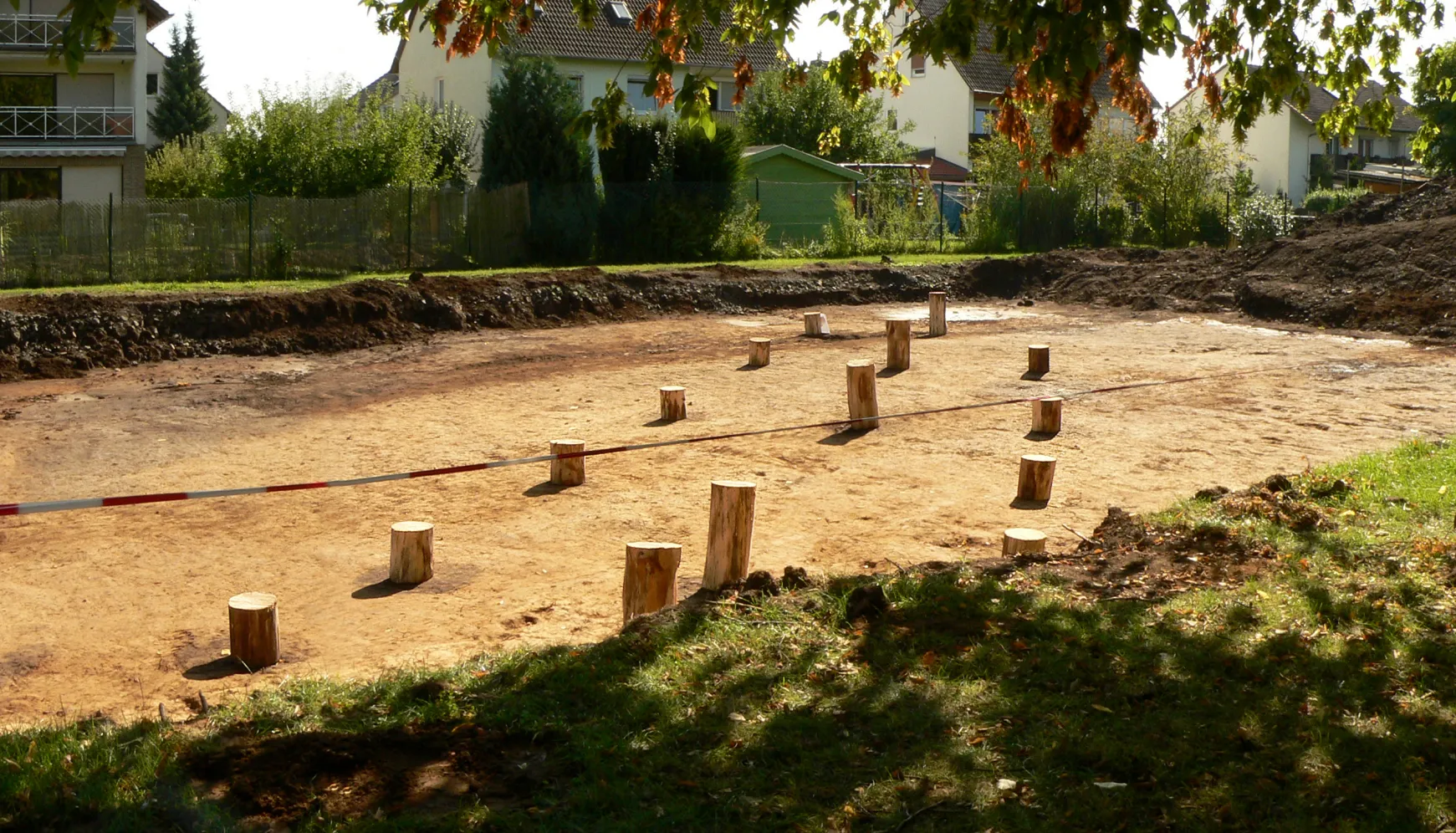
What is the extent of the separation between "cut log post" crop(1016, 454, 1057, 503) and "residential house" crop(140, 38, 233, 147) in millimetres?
54166

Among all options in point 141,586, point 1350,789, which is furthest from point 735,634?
point 141,586

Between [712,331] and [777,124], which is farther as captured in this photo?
[777,124]

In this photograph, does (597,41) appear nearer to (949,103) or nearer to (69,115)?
(69,115)

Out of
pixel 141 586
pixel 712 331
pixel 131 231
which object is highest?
pixel 131 231

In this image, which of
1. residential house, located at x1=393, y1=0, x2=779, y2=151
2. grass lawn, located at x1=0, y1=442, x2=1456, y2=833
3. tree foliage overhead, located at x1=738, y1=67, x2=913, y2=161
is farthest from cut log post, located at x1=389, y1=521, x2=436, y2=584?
tree foliage overhead, located at x1=738, y1=67, x2=913, y2=161

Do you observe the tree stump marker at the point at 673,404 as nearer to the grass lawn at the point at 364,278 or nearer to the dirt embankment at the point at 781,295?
the dirt embankment at the point at 781,295

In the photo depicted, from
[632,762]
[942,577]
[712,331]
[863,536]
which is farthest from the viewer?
[712,331]

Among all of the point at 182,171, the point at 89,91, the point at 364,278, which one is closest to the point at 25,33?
the point at 89,91

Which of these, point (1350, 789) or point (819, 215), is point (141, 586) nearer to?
point (1350, 789)

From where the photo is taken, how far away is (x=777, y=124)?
159 ft

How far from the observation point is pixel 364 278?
82.0ft

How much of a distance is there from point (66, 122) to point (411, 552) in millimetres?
36508

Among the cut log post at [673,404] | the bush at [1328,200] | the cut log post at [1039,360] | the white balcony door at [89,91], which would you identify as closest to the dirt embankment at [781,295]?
the cut log post at [1039,360]

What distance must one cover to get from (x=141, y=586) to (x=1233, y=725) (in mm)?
7056
